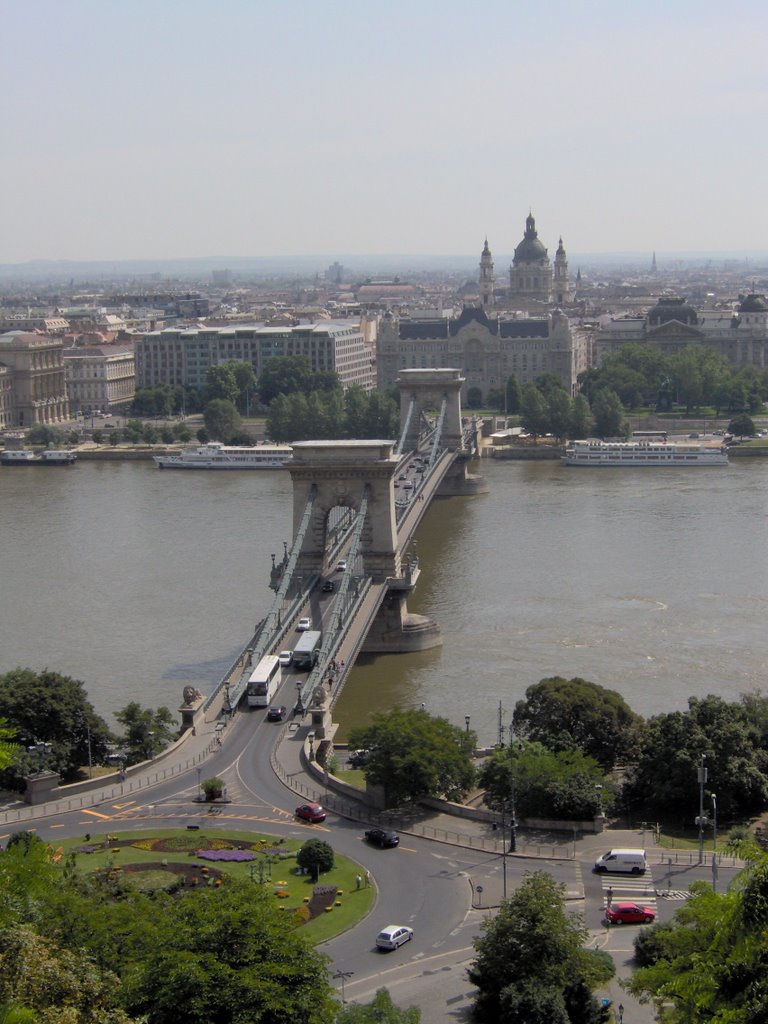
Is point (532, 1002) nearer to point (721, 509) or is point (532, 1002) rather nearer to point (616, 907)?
point (616, 907)

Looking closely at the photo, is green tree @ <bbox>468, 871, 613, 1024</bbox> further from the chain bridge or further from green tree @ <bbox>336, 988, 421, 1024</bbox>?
the chain bridge

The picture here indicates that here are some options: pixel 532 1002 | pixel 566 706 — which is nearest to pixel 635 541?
pixel 566 706

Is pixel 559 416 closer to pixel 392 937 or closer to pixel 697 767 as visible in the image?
pixel 697 767

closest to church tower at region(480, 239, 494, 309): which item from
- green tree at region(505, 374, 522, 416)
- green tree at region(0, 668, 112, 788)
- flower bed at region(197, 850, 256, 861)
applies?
green tree at region(505, 374, 522, 416)

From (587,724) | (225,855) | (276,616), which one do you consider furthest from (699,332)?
(225,855)

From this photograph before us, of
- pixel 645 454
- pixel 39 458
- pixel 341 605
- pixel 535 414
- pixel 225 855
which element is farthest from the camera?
pixel 535 414

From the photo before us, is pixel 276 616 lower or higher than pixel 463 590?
higher

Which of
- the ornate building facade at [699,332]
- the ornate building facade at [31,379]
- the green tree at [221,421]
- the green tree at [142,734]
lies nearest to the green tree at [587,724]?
the green tree at [142,734]
